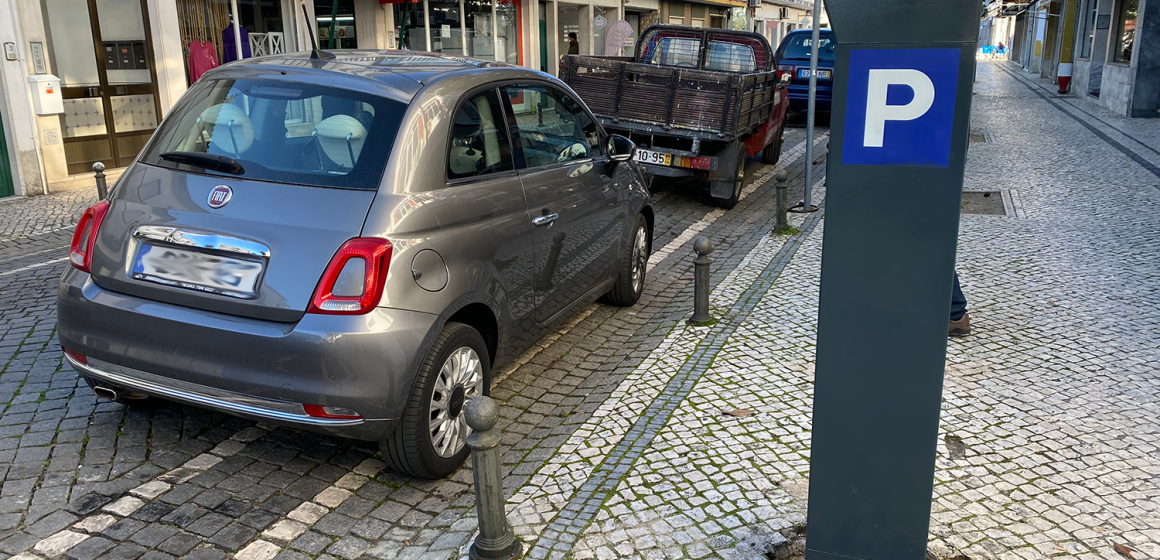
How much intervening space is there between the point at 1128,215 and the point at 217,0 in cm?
1334

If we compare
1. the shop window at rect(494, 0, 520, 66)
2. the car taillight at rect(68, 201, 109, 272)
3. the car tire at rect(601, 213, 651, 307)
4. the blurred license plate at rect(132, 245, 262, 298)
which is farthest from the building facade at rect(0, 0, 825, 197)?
the blurred license plate at rect(132, 245, 262, 298)

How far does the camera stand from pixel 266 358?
3.48 metres

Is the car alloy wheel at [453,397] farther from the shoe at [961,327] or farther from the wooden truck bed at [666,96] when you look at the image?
the wooden truck bed at [666,96]

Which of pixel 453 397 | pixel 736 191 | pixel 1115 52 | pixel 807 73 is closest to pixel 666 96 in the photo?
pixel 736 191

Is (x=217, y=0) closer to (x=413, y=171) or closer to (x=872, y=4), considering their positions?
(x=413, y=171)

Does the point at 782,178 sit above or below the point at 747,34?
below

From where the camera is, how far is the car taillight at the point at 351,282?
3.48 meters

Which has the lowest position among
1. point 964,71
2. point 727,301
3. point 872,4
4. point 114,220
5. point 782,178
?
point 727,301

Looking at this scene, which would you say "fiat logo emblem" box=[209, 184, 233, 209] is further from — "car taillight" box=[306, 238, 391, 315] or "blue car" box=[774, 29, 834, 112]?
"blue car" box=[774, 29, 834, 112]

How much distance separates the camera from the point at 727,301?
6926mm

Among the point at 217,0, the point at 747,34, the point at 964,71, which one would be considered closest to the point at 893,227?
the point at 964,71

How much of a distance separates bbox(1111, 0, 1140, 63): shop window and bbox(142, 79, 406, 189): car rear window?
2403cm

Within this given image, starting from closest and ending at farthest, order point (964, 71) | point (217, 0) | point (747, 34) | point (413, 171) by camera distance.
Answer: point (964, 71)
point (413, 171)
point (747, 34)
point (217, 0)

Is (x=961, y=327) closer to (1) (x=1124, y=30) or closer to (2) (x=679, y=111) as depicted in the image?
(2) (x=679, y=111)
